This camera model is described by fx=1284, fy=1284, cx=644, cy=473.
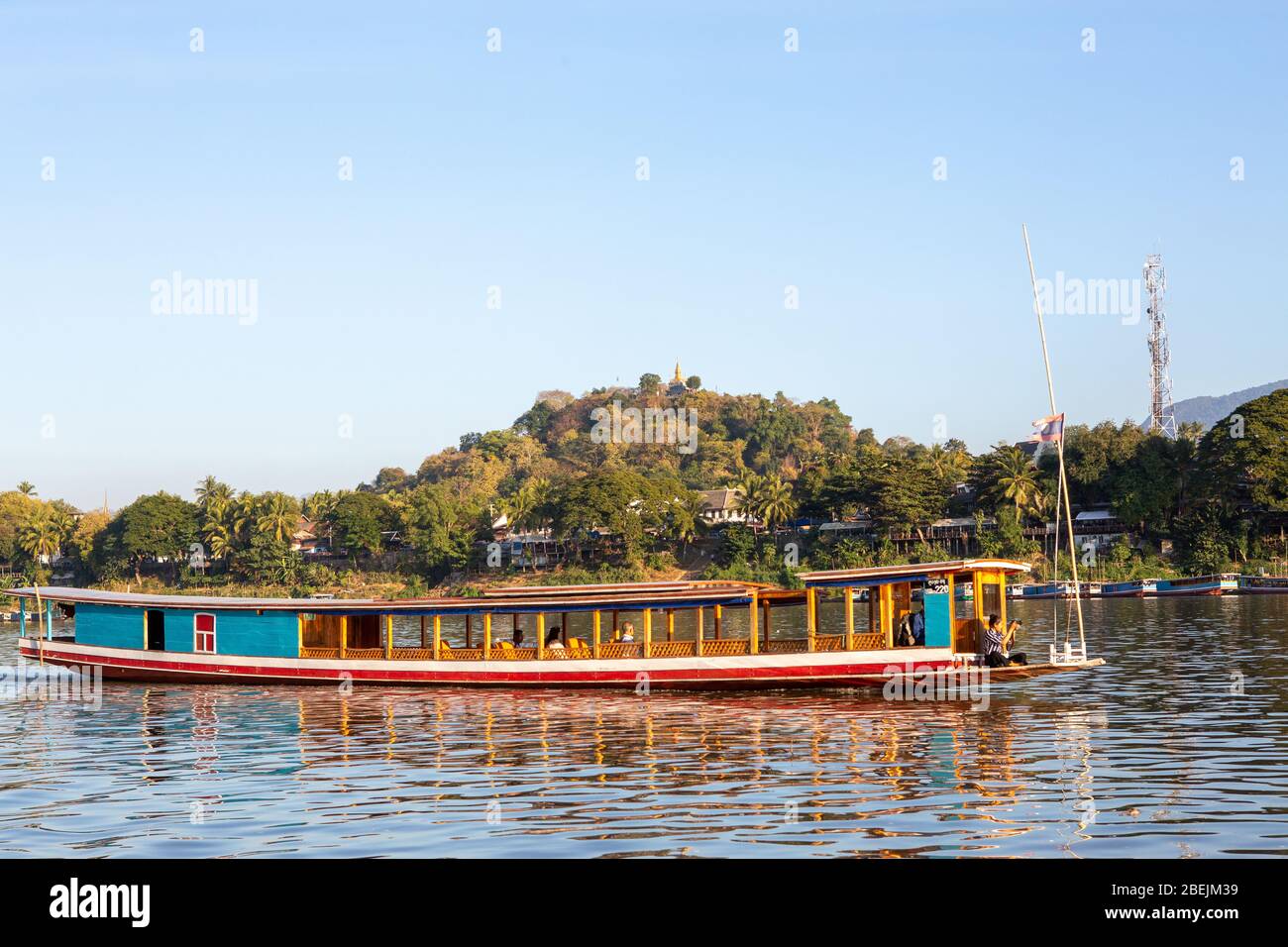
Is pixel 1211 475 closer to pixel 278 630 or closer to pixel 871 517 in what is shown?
pixel 871 517

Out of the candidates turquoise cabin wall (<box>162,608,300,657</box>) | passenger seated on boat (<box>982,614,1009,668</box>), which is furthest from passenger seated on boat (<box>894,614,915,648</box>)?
turquoise cabin wall (<box>162,608,300,657</box>)

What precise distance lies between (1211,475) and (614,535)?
2438 inches

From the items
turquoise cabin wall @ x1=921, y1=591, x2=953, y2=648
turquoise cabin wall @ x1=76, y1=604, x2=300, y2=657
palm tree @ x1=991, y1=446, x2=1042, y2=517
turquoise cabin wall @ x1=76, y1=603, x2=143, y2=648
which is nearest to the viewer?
turquoise cabin wall @ x1=921, y1=591, x2=953, y2=648

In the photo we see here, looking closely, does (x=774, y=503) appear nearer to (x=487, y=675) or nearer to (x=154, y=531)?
(x=154, y=531)

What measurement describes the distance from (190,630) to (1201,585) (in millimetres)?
78630

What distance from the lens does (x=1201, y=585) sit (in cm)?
9756

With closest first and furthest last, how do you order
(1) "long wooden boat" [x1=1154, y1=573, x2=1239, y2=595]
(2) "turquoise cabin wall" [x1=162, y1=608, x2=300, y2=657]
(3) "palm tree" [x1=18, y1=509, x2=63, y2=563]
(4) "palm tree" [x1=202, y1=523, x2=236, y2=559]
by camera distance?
1. (2) "turquoise cabin wall" [x1=162, y1=608, x2=300, y2=657]
2. (1) "long wooden boat" [x1=1154, y1=573, x2=1239, y2=595]
3. (4) "palm tree" [x1=202, y1=523, x2=236, y2=559]
4. (3) "palm tree" [x1=18, y1=509, x2=63, y2=563]

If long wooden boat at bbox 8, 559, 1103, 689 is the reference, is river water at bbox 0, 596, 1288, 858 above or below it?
below

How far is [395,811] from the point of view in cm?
2100

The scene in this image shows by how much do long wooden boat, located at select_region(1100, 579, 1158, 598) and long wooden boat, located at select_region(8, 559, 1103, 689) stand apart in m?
65.2

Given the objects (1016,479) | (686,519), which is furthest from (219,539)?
(1016,479)

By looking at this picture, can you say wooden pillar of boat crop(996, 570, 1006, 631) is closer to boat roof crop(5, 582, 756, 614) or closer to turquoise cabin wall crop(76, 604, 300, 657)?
boat roof crop(5, 582, 756, 614)

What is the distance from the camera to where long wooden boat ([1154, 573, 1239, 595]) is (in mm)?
96188
